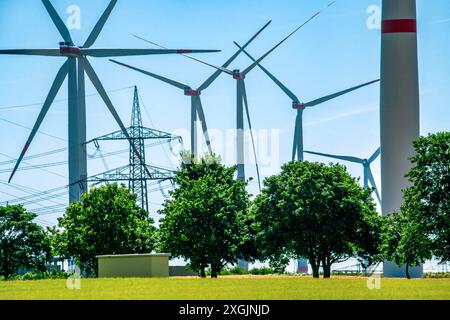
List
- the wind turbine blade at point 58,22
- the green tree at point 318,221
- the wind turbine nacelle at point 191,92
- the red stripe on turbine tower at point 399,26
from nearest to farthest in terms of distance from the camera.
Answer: the green tree at point 318,221
the red stripe on turbine tower at point 399,26
the wind turbine blade at point 58,22
the wind turbine nacelle at point 191,92

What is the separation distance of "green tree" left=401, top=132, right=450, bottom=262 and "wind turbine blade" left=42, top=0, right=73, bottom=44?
5807cm

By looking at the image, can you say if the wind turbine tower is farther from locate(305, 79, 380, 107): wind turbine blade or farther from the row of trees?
locate(305, 79, 380, 107): wind turbine blade

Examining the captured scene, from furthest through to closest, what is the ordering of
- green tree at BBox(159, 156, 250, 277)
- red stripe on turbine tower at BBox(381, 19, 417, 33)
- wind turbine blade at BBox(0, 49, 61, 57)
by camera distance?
wind turbine blade at BBox(0, 49, 61, 57) → red stripe on turbine tower at BBox(381, 19, 417, 33) → green tree at BBox(159, 156, 250, 277)

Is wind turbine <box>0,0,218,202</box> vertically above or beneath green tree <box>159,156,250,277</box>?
above

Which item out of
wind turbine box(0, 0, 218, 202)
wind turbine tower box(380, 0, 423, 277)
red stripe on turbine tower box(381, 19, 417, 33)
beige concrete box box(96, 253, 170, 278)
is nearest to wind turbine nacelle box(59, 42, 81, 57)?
wind turbine box(0, 0, 218, 202)

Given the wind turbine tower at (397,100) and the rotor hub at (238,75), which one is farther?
the rotor hub at (238,75)

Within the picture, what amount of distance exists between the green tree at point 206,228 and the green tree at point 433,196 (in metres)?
27.5

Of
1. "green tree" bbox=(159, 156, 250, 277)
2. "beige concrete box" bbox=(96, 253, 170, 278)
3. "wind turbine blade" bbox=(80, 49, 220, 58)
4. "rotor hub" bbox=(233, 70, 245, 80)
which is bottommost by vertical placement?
"beige concrete box" bbox=(96, 253, 170, 278)

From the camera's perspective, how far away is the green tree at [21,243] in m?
172

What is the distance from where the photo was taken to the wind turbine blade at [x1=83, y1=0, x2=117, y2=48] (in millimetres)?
132875

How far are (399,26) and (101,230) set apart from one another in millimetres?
47816

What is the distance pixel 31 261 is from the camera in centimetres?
17300

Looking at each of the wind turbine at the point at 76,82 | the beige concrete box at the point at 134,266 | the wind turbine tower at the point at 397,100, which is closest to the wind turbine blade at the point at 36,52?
the wind turbine at the point at 76,82

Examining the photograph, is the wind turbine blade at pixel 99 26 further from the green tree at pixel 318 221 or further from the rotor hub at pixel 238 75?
the green tree at pixel 318 221
